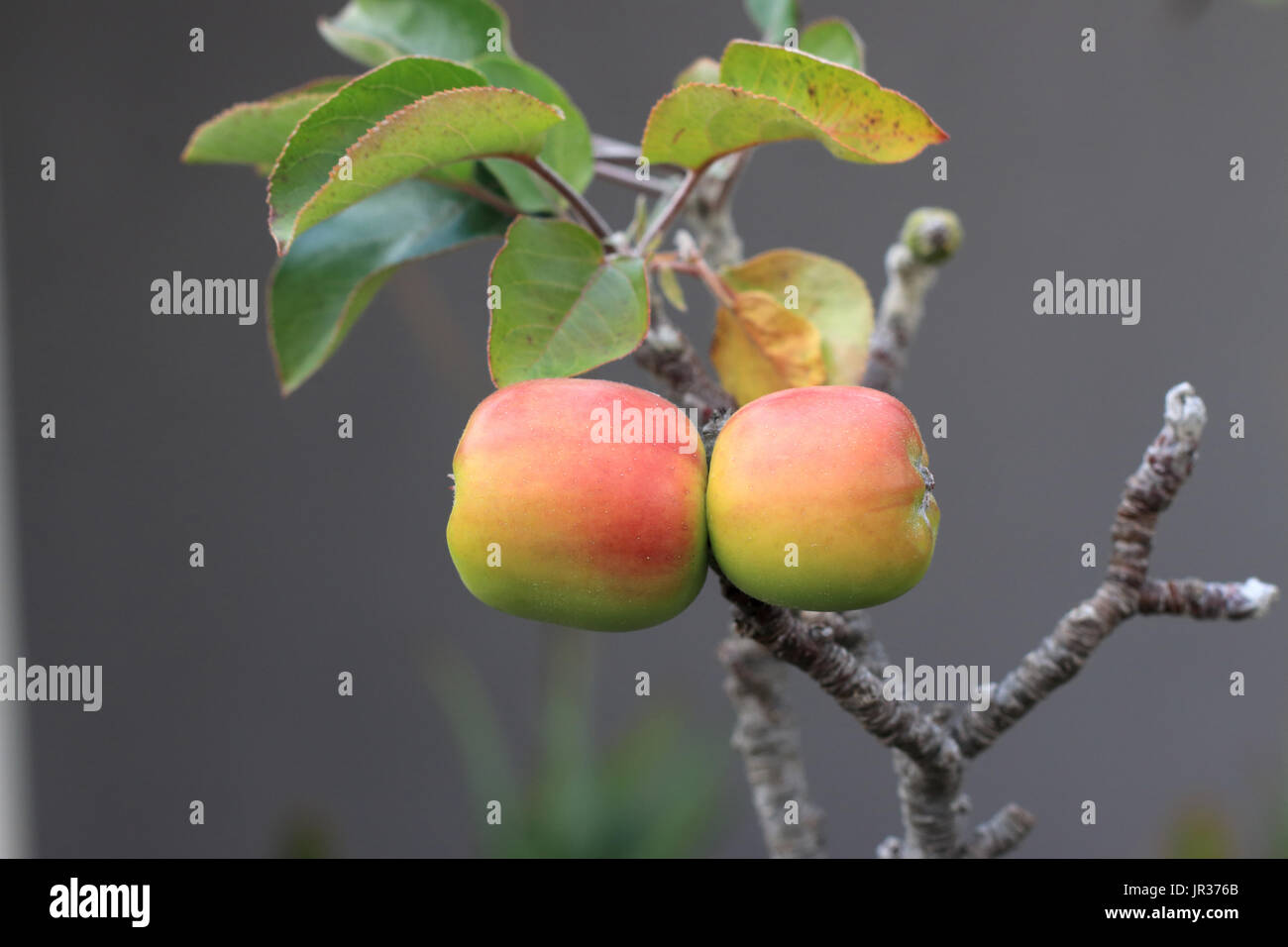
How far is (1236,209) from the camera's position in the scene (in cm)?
148

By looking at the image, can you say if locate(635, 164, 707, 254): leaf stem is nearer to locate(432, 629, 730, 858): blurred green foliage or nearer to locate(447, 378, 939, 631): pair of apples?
locate(447, 378, 939, 631): pair of apples

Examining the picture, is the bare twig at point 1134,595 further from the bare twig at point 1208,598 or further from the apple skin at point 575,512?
the apple skin at point 575,512

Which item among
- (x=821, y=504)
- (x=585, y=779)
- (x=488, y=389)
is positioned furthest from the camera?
(x=488, y=389)

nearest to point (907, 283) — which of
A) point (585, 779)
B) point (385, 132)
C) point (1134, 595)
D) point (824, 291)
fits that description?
point (824, 291)

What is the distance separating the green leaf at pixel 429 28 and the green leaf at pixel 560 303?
6.5 inches

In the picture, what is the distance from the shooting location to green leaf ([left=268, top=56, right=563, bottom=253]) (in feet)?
1.18

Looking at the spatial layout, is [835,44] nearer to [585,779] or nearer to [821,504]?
[821,504]

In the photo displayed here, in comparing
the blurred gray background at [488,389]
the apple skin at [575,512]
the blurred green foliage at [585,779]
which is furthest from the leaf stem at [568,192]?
the blurred green foliage at [585,779]

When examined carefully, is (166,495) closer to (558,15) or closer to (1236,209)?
(558,15)

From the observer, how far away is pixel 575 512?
32 cm

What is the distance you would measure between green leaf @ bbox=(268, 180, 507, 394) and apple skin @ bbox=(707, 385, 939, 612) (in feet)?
0.70

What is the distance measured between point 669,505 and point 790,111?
0.15 metres

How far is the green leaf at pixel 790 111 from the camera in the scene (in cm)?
35
